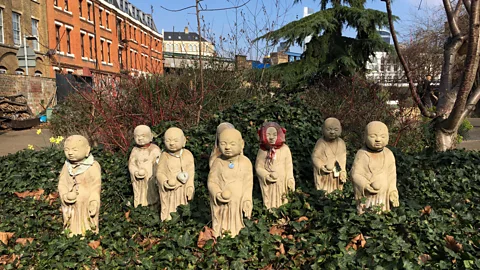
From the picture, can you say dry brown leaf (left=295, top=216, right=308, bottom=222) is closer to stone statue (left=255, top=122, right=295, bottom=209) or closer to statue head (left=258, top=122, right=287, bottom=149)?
stone statue (left=255, top=122, right=295, bottom=209)

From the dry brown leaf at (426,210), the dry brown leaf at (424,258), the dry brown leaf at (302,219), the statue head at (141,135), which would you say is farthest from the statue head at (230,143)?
the dry brown leaf at (426,210)

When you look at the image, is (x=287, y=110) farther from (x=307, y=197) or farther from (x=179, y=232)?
(x=179, y=232)

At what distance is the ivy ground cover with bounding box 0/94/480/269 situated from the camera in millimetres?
2928

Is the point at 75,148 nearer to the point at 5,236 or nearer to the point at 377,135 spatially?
the point at 5,236

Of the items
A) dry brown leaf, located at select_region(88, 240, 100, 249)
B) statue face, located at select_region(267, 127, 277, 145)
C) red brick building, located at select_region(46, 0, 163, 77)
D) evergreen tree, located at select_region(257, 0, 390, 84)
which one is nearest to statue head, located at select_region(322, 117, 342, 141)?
statue face, located at select_region(267, 127, 277, 145)

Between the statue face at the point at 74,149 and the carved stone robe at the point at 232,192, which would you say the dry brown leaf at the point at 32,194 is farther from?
the carved stone robe at the point at 232,192

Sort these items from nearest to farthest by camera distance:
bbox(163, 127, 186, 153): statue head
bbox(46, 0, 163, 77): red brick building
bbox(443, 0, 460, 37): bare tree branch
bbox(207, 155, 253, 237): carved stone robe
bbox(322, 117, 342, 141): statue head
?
bbox(207, 155, 253, 237): carved stone robe → bbox(163, 127, 186, 153): statue head → bbox(322, 117, 342, 141): statue head → bbox(443, 0, 460, 37): bare tree branch → bbox(46, 0, 163, 77): red brick building

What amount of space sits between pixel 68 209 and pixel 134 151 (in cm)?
108

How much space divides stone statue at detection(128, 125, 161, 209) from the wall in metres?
13.8

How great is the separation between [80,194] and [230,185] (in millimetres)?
1463

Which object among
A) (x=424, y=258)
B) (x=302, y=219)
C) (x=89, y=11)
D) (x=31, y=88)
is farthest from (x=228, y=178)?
(x=89, y=11)

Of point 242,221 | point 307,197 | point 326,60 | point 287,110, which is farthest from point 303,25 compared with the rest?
point 242,221

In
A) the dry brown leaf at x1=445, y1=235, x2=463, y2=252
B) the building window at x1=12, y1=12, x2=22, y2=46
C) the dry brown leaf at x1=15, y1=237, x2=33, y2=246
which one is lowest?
the dry brown leaf at x1=15, y1=237, x2=33, y2=246

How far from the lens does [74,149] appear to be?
3.23 metres
